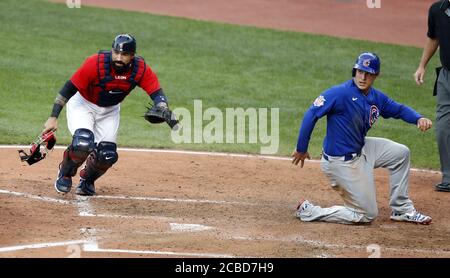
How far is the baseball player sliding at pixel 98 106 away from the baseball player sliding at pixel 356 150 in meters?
1.44

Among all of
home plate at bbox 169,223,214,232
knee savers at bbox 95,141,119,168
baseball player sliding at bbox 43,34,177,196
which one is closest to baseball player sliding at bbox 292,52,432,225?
home plate at bbox 169,223,214,232

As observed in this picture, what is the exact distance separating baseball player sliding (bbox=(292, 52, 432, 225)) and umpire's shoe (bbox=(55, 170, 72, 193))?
2.21 meters

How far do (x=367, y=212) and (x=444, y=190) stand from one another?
6.53ft

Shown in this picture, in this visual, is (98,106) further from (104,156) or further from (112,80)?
(104,156)

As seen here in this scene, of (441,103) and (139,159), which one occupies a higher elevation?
(441,103)

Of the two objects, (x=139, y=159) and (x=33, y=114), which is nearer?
(x=139, y=159)

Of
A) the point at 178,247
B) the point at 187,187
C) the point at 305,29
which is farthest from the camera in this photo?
the point at 305,29

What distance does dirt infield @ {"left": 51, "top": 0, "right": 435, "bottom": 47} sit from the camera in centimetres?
1820

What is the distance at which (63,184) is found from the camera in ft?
31.3

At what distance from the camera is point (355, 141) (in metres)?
9.04

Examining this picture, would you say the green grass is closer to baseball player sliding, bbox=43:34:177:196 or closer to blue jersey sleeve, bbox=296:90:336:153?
baseball player sliding, bbox=43:34:177:196
